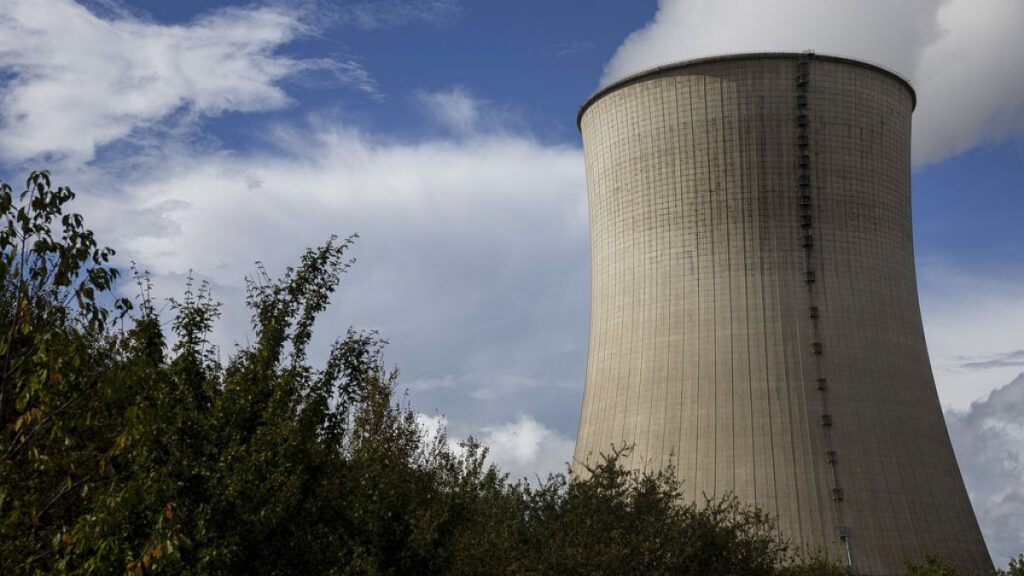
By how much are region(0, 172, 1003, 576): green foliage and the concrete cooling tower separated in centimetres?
301

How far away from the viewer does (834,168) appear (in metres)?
17.4

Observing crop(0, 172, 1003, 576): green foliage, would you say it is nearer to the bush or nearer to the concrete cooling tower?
the bush

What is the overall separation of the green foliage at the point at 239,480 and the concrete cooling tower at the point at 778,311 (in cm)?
301

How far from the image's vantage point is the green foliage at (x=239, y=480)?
5.01 metres

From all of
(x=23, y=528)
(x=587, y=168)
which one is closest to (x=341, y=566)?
(x=23, y=528)

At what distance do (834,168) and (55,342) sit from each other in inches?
573

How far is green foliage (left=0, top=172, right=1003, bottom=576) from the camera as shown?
5008 mm

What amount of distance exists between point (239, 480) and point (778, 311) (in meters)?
11.5

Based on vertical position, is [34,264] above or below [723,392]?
below

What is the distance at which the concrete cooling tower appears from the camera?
1647 cm

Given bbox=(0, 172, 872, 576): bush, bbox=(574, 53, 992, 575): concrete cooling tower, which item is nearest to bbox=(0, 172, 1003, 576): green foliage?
bbox=(0, 172, 872, 576): bush

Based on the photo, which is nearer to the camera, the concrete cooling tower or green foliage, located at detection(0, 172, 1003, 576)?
green foliage, located at detection(0, 172, 1003, 576)

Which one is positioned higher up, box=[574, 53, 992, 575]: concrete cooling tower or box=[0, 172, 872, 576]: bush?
box=[574, 53, 992, 575]: concrete cooling tower

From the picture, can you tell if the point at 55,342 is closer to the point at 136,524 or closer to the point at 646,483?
the point at 136,524
